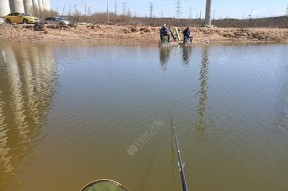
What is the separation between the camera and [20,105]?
1128 centimetres

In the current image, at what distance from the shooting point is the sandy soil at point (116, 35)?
128 ft

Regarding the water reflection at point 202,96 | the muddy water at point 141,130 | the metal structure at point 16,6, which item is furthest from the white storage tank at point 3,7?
the water reflection at point 202,96

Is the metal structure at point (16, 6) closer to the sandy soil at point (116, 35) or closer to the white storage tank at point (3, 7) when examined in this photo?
the white storage tank at point (3, 7)

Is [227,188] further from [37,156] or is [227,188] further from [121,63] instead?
[121,63]

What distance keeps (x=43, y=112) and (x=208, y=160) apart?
223 inches

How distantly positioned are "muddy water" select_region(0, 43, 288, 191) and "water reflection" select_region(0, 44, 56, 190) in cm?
3

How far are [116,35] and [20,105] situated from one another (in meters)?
32.4

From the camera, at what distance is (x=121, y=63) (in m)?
21.3

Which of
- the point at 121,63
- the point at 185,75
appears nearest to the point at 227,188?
the point at 185,75

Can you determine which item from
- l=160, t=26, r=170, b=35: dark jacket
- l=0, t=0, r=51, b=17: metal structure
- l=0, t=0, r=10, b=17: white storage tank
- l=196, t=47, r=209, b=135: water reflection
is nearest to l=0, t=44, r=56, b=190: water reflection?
l=196, t=47, r=209, b=135: water reflection

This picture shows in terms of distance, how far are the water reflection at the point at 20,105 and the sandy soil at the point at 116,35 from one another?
63.7 ft

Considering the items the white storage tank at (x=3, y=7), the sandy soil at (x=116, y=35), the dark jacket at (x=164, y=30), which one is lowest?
the sandy soil at (x=116, y=35)

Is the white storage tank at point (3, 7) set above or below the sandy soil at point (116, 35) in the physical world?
above

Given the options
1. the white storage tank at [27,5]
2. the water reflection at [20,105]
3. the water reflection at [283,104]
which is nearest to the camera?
the water reflection at [20,105]
